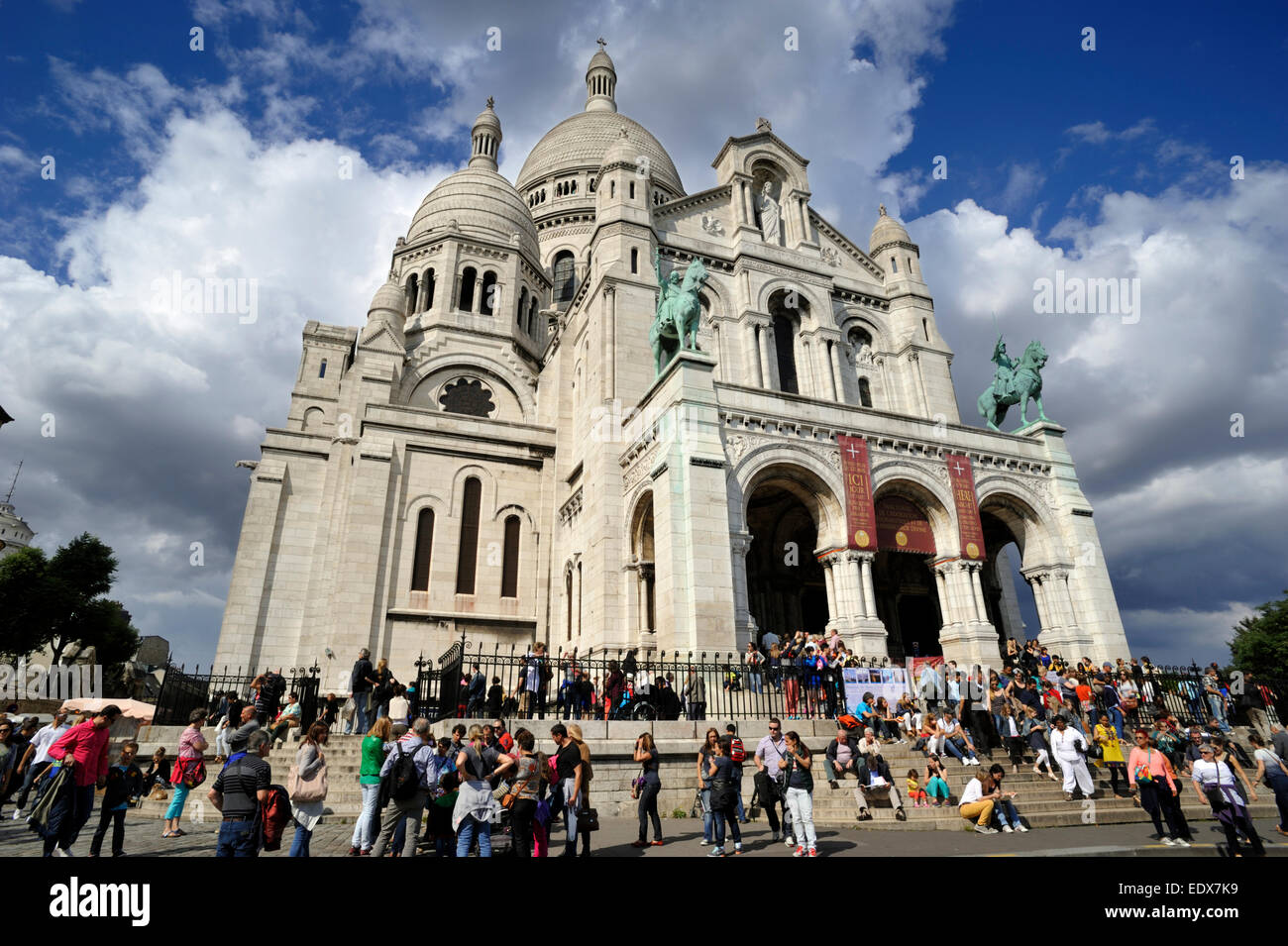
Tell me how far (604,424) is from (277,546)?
14.2 m

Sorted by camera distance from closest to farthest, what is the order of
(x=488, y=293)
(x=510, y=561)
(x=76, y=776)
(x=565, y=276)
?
1. (x=76, y=776)
2. (x=510, y=561)
3. (x=488, y=293)
4. (x=565, y=276)

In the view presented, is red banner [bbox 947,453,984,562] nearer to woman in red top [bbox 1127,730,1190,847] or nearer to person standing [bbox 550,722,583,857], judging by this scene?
woman in red top [bbox 1127,730,1190,847]

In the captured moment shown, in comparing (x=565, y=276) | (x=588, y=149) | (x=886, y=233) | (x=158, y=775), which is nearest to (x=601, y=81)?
(x=588, y=149)

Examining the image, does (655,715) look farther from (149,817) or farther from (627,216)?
(627,216)

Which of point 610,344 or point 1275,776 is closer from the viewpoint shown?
point 1275,776

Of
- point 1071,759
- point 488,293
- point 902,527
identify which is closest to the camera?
point 1071,759

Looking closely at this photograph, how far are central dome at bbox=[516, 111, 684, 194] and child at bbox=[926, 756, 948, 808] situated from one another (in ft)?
140

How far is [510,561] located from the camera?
2625 cm

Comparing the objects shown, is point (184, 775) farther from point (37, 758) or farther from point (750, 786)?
point (750, 786)

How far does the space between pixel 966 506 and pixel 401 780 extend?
18933 millimetres

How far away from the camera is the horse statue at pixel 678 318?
20148 mm

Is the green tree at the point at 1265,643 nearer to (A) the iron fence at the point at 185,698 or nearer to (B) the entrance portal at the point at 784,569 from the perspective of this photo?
(B) the entrance portal at the point at 784,569
